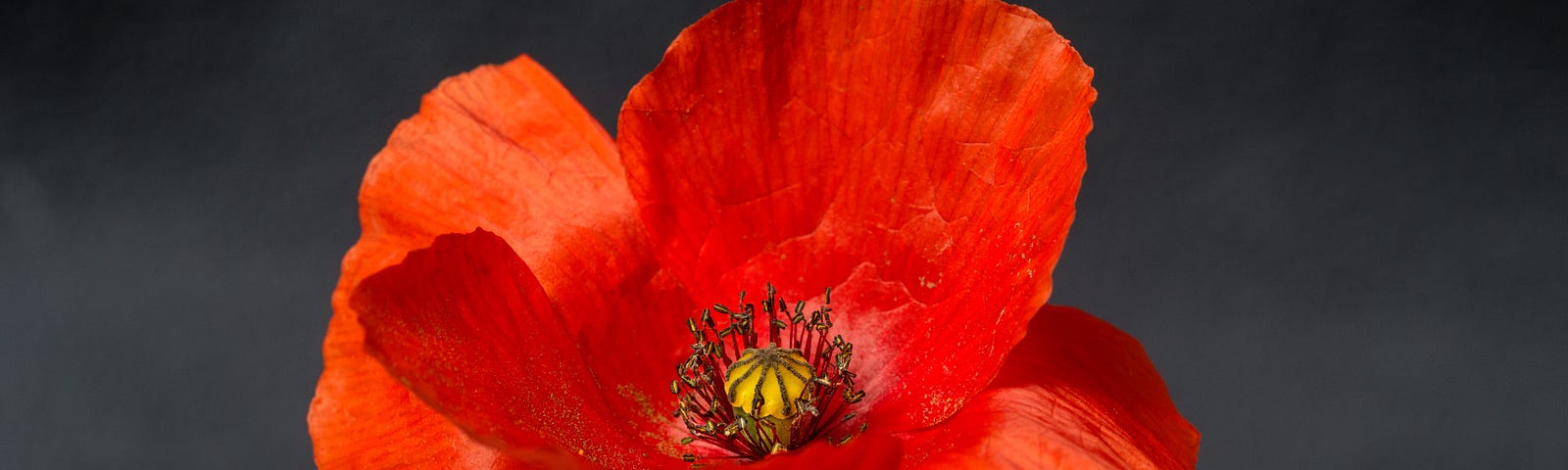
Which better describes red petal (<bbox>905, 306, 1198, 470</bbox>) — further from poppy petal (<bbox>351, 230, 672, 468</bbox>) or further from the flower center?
poppy petal (<bbox>351, 230, 672, 468</bbox>)

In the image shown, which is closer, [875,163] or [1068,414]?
[1068,414]

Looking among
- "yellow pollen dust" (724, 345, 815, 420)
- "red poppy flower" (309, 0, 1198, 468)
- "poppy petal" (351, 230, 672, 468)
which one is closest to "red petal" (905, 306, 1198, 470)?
"red poppy flower" (309, 0, 1198, 468)

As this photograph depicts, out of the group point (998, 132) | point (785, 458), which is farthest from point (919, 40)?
point (785, 458)

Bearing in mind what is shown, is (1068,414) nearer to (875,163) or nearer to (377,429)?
(875,163)

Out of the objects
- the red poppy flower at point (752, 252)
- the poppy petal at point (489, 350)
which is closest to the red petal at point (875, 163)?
the red poppy flower at point (752, 252)

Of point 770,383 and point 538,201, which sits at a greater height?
point 538,201

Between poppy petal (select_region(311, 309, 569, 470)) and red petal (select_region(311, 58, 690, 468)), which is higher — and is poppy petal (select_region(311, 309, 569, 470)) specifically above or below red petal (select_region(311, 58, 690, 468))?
below

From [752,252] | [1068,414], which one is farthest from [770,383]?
[1068,414]

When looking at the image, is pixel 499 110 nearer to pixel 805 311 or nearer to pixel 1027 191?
pixel 805 311
